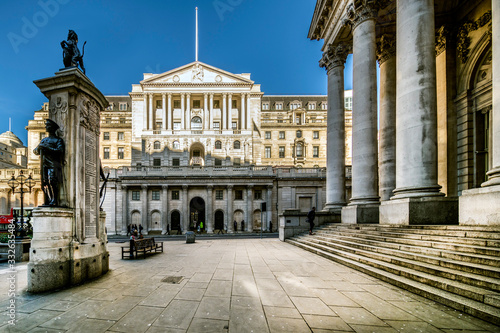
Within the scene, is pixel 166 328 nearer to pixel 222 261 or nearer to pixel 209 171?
pixel 222 261

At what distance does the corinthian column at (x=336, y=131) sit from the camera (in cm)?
1731

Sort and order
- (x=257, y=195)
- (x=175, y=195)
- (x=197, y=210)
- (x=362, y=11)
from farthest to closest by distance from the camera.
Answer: (x=197, y=210) → (x=257, y=195) → (x=175, y=195) → (x=362, y=11)

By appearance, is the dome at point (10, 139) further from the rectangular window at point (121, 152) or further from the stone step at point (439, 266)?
the stone step at point (439, 266)

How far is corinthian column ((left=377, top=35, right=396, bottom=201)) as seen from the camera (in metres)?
16.0

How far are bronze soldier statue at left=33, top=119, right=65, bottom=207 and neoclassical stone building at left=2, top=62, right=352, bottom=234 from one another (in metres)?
14.6

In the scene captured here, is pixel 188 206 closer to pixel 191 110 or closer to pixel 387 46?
pixel 191 110

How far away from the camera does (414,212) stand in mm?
9586

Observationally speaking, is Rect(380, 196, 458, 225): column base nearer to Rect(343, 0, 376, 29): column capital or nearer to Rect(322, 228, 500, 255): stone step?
Rect(322, 228, 500, 255): stone step

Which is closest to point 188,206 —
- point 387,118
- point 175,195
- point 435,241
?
point 175,195

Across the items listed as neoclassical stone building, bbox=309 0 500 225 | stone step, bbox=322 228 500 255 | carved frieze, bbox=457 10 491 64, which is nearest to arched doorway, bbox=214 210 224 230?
neoclassical stone building, bbox=309 0 500 225

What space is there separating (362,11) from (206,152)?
37.5m

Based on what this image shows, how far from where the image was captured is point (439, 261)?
6.32 m

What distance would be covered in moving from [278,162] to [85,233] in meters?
51.9

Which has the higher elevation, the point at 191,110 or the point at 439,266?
the point at 191,110
